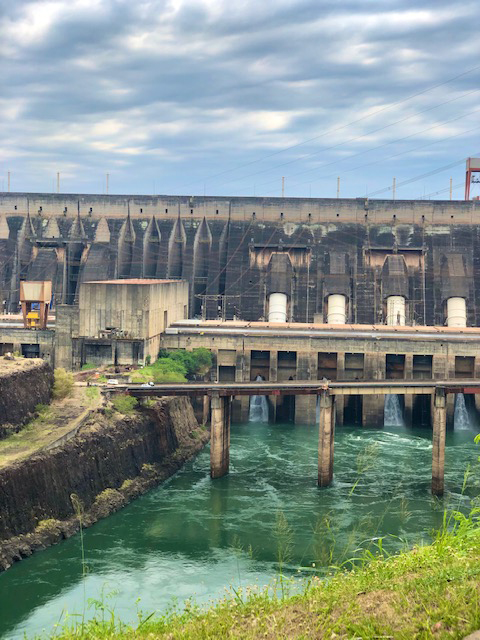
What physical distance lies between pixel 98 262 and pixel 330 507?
61.4 meters

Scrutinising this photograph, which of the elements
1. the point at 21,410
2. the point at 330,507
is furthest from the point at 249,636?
the point at 21,410

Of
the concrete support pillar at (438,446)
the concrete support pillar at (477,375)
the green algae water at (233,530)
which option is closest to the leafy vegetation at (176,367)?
the green algae water at (233,530)

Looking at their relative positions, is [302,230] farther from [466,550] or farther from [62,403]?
[466,550]

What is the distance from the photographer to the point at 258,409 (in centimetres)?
7788

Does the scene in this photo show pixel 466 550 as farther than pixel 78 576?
No

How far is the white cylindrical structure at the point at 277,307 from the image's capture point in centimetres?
9350

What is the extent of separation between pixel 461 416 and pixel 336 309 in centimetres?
2224

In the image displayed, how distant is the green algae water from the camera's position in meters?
34.4

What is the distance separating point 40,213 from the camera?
108 metres

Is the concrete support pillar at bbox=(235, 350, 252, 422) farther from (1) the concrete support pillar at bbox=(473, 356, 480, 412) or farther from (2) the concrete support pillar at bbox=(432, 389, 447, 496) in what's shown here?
(2) the concrete support pillar at bbox=(432, 389, 447, 496)

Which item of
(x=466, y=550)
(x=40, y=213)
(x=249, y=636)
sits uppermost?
(x=40, y=213)

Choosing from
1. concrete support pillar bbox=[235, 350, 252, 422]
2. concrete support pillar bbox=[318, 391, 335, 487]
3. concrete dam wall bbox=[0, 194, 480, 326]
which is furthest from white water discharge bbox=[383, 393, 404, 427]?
concrete support pillar bbox=[318, 391, 335, 487]

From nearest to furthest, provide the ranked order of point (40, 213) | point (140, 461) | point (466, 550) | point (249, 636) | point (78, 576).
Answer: point (249, 636), point (466, 550), point (78, 576), point (140, 461), point (40, 213)

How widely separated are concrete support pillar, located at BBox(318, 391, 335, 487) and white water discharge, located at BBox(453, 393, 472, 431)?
24.6 metres
